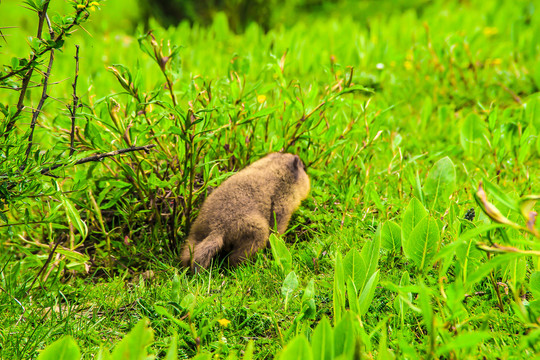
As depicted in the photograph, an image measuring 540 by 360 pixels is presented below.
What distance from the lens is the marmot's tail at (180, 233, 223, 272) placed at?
266 centimetres

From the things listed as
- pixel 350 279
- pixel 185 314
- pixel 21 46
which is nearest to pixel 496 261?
pixel 350 279

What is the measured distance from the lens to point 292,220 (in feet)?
10.6

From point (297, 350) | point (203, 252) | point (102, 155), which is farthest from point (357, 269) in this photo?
point (102, 155)

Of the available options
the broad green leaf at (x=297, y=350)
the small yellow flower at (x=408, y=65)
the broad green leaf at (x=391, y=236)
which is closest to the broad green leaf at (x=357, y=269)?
the broad green leaf at (x=391, y=236)

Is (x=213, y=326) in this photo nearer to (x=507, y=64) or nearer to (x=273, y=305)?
(x=273, y=305)

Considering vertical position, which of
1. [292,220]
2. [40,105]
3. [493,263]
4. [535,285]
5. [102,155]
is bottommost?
[292,220]

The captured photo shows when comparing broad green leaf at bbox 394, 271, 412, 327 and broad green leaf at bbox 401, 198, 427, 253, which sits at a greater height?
broad green leaf at bbox 401, 198, 427, 253

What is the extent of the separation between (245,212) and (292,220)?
1.51ft

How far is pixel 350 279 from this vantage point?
6.68 ft

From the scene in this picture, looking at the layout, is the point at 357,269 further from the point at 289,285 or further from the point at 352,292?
the point at 289,285

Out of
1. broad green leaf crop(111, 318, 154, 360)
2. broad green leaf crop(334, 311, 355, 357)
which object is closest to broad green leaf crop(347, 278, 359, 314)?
broad green leaf crop(334, 311, 355, 357)

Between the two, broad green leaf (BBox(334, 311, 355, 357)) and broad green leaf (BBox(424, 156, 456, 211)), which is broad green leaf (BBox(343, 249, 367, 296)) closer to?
broad green leaf (BBox(334, 311, 355, 357))

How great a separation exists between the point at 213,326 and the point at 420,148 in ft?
8.34

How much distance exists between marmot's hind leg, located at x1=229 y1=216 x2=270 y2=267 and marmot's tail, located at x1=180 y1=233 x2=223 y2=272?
0.12 metres
